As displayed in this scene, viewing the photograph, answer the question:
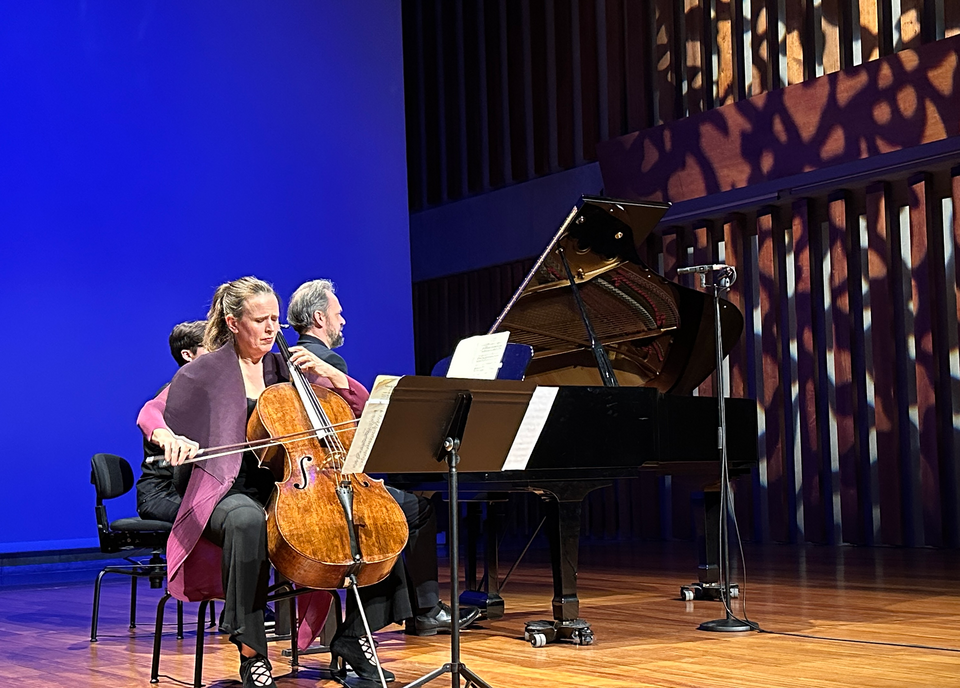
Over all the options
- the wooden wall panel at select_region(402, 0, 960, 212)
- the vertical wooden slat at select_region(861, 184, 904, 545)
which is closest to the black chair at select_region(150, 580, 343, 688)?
the vertical wooden slat at select_region(861, 184, 904, 545)

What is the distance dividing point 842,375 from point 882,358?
307 millimetres

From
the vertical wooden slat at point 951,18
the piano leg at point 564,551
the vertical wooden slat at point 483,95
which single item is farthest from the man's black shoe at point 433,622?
the vertical wooden slat at point 483,95

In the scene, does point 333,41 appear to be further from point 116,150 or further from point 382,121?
point 116,150

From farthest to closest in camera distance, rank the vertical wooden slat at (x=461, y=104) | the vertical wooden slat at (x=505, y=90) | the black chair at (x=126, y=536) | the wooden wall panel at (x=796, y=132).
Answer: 1. the vertical wooden slat at (x=461, y=104)
2. the vertical wooden slat at (x=505, y=90)
3. the wooden wall panel at (x=796, y=132)
4. the black chair at (x=126, y=536)

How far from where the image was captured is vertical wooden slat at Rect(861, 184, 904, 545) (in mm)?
7188

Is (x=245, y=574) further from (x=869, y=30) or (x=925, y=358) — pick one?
(x=869, y=30)

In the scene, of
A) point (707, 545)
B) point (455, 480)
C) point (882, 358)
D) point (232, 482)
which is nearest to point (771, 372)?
point (882, 358)

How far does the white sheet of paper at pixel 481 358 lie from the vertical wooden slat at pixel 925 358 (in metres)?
5.09

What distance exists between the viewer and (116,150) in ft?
23.8

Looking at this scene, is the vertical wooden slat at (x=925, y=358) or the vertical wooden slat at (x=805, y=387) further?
the vertical wooden slat at (x=805, y=387)

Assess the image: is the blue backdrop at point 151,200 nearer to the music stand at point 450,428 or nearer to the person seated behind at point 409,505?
the person seated behind at point 409,505

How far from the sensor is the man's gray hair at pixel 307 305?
4.09 m

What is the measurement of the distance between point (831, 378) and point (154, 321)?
4.51 metres

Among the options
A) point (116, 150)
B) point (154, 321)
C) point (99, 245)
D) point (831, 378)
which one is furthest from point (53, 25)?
point (831, 378)
